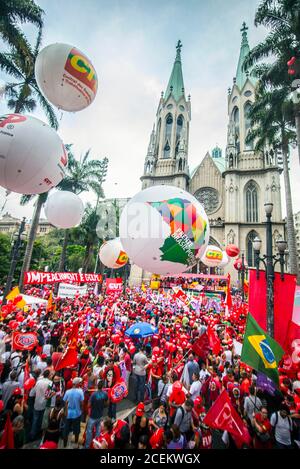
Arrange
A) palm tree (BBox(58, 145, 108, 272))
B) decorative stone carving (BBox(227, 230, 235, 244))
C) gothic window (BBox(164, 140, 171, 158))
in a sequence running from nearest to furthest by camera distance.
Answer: palm tree (BBox(58, 145, 108, 272)) → decorative stone carving (BBox(227, 230, 235, 244)) → gothic window (BBox(164, 140, 171, 158))

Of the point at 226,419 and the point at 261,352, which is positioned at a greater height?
the point at 261,352

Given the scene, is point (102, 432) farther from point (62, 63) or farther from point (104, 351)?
point (62, 63)

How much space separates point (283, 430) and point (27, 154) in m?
6.48

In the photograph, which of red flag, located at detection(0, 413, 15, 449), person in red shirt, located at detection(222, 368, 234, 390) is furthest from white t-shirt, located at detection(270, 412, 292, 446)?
red flag, located at detection(0, 413, 15, 449)

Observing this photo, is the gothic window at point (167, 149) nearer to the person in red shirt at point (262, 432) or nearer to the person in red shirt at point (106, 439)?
the person in red shirt at point (262, 432)

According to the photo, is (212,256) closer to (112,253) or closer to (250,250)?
(112,253)

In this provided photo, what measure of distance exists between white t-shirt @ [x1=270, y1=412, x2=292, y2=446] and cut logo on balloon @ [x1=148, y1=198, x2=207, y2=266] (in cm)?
320

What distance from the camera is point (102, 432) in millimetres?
3314

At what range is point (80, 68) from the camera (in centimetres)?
438

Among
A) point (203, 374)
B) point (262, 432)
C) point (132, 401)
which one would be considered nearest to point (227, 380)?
point (203, 374)

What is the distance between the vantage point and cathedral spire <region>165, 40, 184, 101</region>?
43.0m

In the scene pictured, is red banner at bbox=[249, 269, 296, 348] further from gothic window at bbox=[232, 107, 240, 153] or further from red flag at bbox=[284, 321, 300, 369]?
gothic window at bbox=[232, 107, 240, 153]

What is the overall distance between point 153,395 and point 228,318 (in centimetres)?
676
